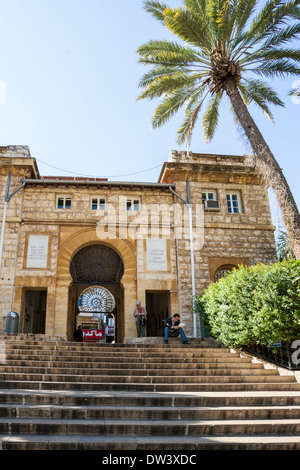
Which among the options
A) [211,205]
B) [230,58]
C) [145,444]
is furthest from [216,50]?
[145,444]

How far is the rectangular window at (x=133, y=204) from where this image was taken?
57.2 feet

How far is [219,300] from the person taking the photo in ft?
40.7

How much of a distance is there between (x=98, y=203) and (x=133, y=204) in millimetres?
1544

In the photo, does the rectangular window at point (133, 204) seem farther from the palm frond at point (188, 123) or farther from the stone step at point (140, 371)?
the stone step at point (140, 371)

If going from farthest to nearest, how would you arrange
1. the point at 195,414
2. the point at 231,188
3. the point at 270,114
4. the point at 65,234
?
the point at 231,188, the point at 65,234, the point at 270,114, the point at 195,414

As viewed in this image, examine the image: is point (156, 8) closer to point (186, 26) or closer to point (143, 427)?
point (186, 26)

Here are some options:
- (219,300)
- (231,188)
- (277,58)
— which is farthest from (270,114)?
(219,300)

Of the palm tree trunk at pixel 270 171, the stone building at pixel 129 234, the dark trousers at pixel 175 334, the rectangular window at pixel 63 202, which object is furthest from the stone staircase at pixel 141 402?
the rectangular window at pixel 63 202

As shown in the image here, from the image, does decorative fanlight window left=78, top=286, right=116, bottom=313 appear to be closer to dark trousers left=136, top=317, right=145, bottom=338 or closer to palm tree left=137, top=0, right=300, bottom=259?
dark trousers left=136, top=317, right=145, bottom=338

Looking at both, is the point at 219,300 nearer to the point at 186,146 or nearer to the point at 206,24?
the point at 186,146

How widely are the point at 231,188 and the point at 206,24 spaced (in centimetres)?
742

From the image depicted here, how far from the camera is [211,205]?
17.6 meters

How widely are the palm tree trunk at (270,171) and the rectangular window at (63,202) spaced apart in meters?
8.11

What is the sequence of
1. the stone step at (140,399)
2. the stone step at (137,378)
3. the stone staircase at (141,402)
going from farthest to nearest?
the stone step at (137,378) → the stone step at (140,399) → the stone staircase at (141,402)
